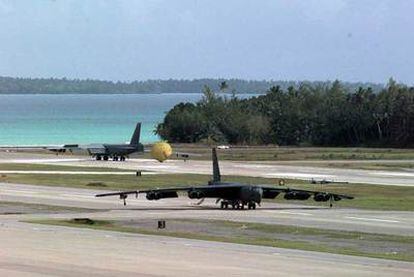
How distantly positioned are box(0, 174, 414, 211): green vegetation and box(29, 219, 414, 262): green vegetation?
12245mm

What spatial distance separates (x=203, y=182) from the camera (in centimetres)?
6344

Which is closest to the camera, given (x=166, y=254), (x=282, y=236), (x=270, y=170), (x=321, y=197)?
(x=166, y=254)

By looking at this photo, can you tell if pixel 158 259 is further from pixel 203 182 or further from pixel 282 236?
pixel 203 182

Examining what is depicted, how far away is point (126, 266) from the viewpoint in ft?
75.1

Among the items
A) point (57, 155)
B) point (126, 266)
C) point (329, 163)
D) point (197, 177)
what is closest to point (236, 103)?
point (57, 155)

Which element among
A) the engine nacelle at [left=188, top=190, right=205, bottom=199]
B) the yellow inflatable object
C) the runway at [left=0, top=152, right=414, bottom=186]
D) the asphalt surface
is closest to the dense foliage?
the runway at [left=0, top=152, right=414, bottom=186]

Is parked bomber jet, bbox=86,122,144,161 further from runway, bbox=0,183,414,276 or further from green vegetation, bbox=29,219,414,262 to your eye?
green vegetation, bbox=29,219,414,262

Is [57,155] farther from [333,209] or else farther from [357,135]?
[333,209]

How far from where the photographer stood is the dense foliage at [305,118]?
470ft

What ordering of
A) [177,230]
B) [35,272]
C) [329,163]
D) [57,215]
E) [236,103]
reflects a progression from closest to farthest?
[35,272] → [177,230] → [57,215] → [329,163] → [236,103]

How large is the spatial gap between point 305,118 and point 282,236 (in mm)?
121047

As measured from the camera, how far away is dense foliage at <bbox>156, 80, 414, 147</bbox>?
470 ft

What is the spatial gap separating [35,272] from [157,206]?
83.1 feet

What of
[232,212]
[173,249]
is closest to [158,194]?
[232,212]
